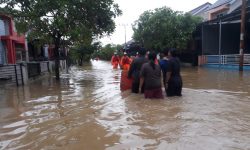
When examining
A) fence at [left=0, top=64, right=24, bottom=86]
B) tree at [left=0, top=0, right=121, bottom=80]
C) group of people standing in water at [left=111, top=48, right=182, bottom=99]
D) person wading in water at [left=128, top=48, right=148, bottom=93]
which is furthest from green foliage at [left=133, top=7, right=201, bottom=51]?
group of people standing in water at [left=111, top=48, right=182, bottom=99]

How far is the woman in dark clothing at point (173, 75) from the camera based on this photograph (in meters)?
7.73

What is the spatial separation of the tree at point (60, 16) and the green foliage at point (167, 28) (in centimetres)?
1189

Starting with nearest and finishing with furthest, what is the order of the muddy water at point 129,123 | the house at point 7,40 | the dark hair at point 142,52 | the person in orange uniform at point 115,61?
the muddy water at point 129,123
the dark hair at point 142,52
the house at point 7,40
the person in orange uniform at point 115,61

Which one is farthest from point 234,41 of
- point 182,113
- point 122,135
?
point 122,135

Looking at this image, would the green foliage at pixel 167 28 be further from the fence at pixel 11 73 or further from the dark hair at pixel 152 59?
the dark hair at pixel 152 59

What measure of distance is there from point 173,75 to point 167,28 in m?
19.1

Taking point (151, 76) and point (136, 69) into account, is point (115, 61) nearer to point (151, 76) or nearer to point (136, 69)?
point (136, 69)

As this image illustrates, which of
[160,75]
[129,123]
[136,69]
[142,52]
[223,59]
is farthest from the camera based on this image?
[223,59]

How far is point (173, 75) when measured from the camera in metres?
7.86

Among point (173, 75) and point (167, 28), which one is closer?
point (173, 75)

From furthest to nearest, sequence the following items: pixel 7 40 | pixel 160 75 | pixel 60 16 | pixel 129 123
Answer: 1. pixel 7 40
2. pixel 60 16
3. pixel 160 75
4. pixel 129 123

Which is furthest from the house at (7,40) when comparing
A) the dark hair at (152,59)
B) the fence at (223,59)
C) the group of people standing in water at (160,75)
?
the fence at (223,59)

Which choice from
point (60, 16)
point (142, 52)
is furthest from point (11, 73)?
point (142, 52)

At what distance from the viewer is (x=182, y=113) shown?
639 cm
